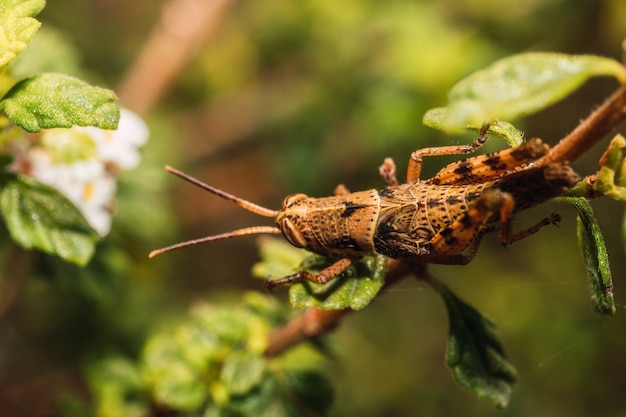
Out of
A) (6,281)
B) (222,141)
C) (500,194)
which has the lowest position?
(222,141)

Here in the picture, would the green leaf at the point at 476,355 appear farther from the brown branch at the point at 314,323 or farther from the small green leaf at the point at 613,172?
the small green leaf at the point at 613,172

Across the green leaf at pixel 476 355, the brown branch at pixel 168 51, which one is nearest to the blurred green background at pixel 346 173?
the brown branch at pixel 168 51

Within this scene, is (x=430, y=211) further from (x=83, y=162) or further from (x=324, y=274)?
(x=83, y=162)

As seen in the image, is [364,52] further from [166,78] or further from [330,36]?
[166,78]

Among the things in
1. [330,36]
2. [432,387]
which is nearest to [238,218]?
[330,36]

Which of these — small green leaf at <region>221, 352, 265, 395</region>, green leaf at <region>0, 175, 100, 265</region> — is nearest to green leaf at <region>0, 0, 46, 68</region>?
green leaf at <region>0, 175, 100, 265</region>
